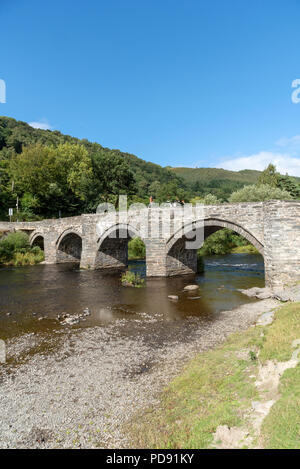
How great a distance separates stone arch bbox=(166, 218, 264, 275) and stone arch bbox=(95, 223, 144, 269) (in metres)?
4.34

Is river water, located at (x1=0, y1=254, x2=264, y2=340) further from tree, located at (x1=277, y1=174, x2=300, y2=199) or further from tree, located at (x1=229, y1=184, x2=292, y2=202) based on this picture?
tree, located at (x1=277, y1=174, x2=300, y2=199)

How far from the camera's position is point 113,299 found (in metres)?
13.2

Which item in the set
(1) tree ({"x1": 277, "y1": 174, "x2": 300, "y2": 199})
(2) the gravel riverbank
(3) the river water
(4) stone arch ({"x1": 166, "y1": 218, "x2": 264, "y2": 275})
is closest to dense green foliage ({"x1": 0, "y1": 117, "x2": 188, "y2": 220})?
(1) tree ({"x1": 277, "y1": 174, "x2": 300, "y2": 199})

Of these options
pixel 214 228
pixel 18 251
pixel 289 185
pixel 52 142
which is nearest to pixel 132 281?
pixel 214 228

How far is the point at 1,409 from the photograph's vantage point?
475 cm

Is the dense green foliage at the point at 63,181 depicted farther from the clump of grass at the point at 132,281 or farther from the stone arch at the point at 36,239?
the clump of grass at the point at 132,281

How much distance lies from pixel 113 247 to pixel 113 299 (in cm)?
1093

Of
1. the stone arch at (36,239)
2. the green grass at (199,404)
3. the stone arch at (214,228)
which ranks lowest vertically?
the green grass at (199,404)

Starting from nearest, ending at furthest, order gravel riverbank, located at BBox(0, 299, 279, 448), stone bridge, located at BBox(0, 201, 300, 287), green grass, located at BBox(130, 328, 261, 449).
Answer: green grass, located at BBox(130, 328, 261, 449)
gravel riverbank, located at BBox(0, 299, 279, 448)
stone bridge, located at BBox(0, 201, 300, 287)

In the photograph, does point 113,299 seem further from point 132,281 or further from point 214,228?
point 214,228

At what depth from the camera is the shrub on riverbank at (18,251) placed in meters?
27.8

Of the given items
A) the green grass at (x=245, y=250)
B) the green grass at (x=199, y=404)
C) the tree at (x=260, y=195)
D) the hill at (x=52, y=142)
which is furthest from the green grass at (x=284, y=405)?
the hill at (x=52, y=142)

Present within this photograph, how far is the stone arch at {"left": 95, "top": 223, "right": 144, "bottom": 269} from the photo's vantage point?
21.8 m
